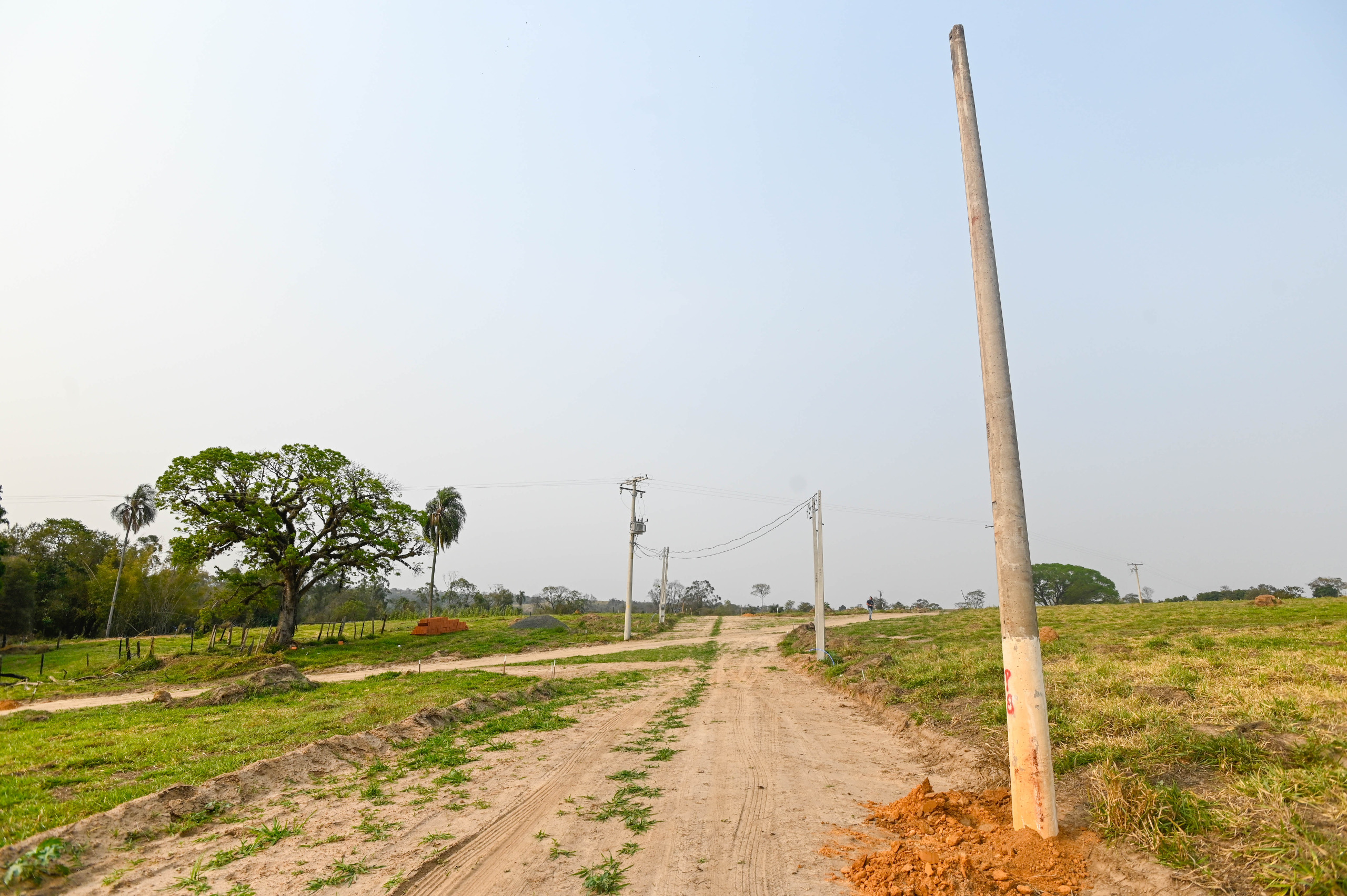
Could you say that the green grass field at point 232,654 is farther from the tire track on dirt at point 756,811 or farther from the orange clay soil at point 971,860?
the orange clay soil at point 971,860

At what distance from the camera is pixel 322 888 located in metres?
5.23

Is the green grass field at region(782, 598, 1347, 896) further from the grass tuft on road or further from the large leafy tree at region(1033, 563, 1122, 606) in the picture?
the large leafy tree at region(1033, 563, 1122, 606)

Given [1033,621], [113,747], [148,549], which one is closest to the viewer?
[1033,621]

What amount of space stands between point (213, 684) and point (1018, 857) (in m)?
27.2

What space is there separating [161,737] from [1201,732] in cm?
1617

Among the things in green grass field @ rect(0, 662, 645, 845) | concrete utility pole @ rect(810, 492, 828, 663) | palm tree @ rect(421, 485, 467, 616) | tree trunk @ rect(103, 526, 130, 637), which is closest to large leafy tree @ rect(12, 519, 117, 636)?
tree trunk @ rect(103, 526, 130, 637)

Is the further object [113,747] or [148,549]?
[148,549]

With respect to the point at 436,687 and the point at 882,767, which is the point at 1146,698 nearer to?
the point at 882,767

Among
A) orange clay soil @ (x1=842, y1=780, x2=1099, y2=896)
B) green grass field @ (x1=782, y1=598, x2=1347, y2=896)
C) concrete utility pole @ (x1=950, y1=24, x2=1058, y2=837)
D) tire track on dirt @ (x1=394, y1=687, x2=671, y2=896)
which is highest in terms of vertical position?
concrete utility pole @ (x1=950, y1=24, x2=1058, y2=837)

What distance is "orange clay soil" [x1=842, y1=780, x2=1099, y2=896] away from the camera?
15.8 ft

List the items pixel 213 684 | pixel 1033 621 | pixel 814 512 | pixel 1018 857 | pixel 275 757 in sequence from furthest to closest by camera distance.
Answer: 1. pixel 814 512
2. pixel 213 684
3. pixel 275 757
4. pixel 1033 621
5. pixel 1018 857

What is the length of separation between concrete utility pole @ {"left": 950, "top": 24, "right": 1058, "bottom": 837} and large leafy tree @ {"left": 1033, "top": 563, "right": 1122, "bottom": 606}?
89498mm

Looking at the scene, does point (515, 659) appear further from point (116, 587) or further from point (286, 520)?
point (116, 587)

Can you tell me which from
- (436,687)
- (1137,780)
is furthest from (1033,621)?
(436,687)
